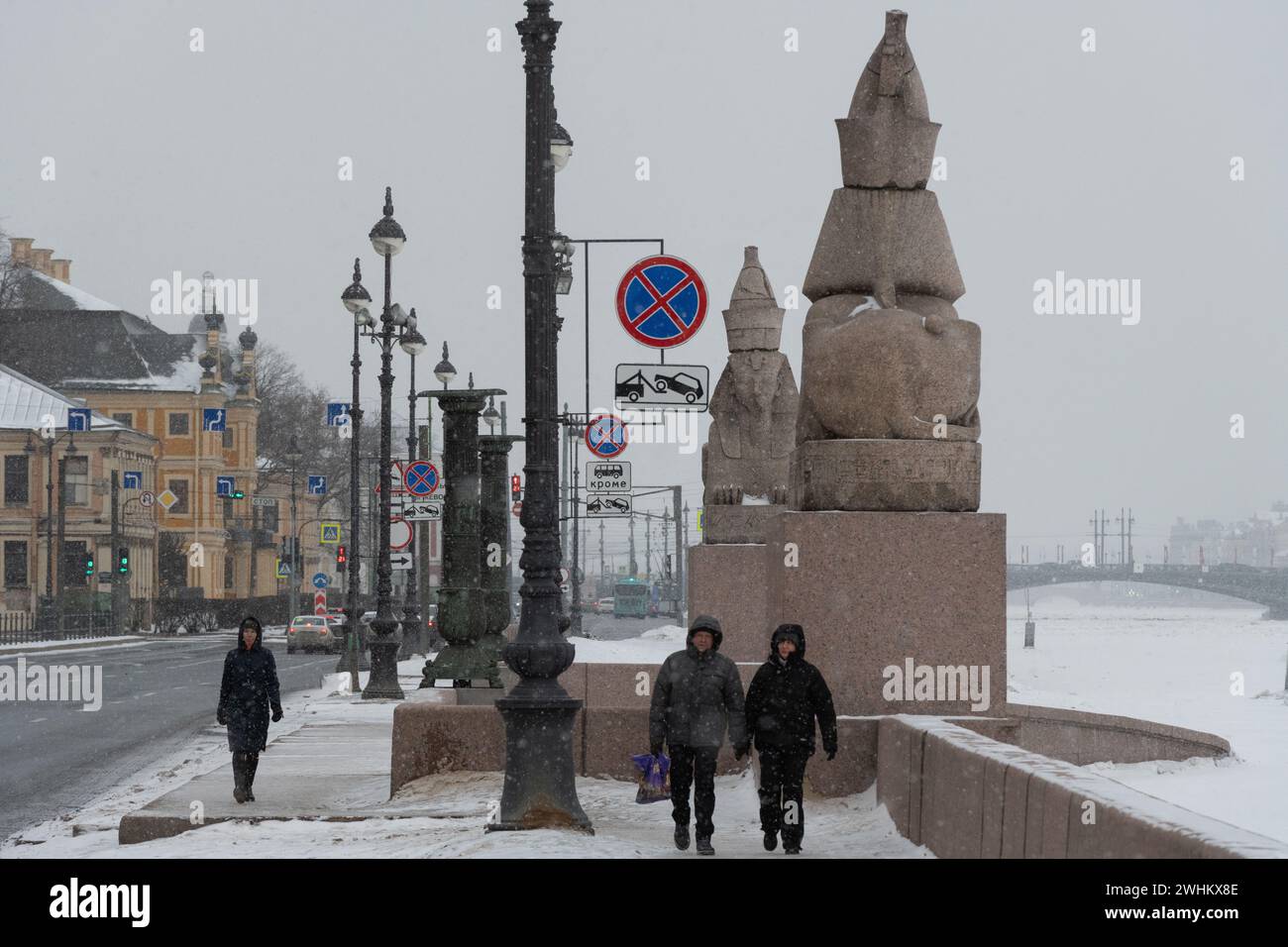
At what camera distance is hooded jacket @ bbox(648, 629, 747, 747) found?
36.7ft

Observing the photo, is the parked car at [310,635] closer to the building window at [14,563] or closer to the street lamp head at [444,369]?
the street lamp head at [444,369]

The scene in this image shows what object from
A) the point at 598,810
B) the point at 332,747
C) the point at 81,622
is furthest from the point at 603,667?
the point at 81,622

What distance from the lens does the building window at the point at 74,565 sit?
7544 cm

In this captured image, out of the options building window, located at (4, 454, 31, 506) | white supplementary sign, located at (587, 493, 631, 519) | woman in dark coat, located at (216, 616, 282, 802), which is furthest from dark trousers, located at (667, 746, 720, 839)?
building window, located at (4, 454, 31, 506)

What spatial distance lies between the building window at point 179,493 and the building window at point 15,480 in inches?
651

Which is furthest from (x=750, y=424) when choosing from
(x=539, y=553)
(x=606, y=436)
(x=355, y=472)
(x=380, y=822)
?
(x=355, y=472)

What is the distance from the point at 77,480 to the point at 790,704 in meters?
70.4

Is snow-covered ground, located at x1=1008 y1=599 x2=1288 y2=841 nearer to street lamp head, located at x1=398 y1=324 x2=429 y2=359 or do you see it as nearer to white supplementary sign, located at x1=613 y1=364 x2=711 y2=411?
white supplementary sign, located at x1=613 y1=364 x2=711 y2=411

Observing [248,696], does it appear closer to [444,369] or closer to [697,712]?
[697,712]

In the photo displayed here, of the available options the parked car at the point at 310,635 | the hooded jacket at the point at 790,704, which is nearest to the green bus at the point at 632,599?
the parked car at the point at 310,635

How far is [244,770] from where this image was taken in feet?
49.0

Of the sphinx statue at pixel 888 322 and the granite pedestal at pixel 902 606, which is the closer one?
the granite pedestal at pixel 902 606

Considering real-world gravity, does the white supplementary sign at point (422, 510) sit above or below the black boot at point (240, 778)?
above
